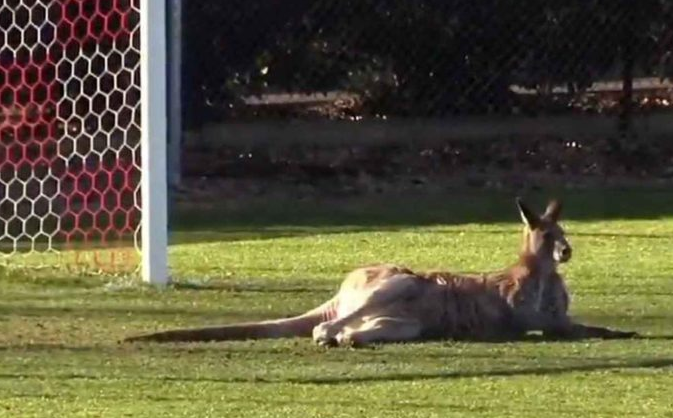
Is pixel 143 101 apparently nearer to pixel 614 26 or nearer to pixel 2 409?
pixel 2 409

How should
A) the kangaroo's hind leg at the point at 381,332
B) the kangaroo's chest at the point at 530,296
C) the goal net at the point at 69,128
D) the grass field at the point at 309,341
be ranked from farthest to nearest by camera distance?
the goal net at the point at 69,128, the kangaroo's chest at the point at 530,296, the kangaroo's hind leg at the point at 381,332, the grass field at the point at 309,341

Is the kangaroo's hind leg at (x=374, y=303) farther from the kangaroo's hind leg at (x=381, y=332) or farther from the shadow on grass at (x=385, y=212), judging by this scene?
the shadow on grass at (x=385, y=212)

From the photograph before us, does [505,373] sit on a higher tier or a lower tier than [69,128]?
lower

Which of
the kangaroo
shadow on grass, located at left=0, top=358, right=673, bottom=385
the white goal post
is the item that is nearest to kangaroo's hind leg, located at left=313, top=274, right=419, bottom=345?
the kangaroo

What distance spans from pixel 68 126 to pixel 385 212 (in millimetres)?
2260

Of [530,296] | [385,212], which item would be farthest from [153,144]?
[385,212]

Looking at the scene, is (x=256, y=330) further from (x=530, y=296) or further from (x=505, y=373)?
(x=505, y=373)

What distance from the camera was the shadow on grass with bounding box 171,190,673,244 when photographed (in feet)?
41.8

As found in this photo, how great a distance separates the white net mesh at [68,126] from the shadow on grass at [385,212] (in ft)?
1.76

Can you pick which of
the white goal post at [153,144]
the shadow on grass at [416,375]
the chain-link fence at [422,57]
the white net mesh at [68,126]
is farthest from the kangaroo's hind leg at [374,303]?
the chain-link fence at [422,57]

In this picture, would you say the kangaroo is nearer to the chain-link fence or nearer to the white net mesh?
the white net mesh

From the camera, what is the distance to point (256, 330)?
869 centimetres

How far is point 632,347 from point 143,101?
3.08m

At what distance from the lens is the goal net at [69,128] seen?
39.2 ft
